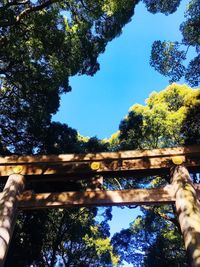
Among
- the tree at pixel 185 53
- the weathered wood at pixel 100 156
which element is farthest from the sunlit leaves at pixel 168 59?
the weathered wood at pixel 100 156

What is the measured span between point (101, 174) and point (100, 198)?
769mm

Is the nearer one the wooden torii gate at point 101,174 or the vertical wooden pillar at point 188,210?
the vertical wooden pillar at point 188,210

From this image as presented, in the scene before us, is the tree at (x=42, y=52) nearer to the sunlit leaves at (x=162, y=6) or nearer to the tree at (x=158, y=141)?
the sunlit leaves at (x=162, y=6)

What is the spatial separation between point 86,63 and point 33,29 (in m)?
2.95

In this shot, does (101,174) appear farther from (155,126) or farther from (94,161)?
(155,126)

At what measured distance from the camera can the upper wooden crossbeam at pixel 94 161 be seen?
646 centimetres

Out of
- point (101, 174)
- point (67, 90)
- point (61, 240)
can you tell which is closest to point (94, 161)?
point (101, 174)

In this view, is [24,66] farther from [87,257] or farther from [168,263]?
[87,257]

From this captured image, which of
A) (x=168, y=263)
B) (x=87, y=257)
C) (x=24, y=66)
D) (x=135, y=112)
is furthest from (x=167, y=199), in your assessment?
(x=87, y=257)

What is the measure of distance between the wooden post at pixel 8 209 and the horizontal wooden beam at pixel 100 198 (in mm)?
202

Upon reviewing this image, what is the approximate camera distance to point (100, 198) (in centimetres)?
594

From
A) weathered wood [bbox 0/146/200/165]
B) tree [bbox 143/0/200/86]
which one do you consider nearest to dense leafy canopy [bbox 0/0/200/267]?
tree [bbox 143/0/200/86]

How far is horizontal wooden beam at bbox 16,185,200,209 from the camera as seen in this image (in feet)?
19.1

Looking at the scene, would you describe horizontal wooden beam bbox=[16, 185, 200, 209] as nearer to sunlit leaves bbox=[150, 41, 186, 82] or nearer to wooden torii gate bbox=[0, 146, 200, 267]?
wooden torii gate bbox=[0, 146, 200, 267]
